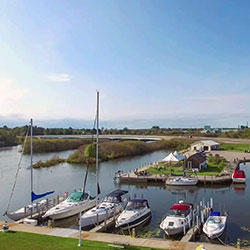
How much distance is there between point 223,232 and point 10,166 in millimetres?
49732

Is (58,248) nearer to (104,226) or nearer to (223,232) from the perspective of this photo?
(104,226)

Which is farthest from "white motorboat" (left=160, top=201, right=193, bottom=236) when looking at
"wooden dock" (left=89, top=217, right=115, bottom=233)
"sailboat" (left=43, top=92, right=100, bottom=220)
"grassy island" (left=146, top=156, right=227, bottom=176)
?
"grassy island" (left=146, top=156, right=227, bottom=176)

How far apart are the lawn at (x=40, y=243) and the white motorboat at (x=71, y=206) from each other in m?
7.57

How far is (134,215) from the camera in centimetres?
2658

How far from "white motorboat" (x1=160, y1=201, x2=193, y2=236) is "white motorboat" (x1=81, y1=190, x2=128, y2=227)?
5.31m

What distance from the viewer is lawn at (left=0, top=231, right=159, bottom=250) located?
58.9ft

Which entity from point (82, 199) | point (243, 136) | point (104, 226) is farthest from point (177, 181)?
point (243, 136)

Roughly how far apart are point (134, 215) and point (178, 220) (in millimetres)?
3907

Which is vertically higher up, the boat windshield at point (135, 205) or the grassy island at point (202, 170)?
the grassy island at point (202, 170)

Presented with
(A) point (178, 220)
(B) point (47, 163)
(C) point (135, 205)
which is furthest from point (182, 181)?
(B) point (47, 163)

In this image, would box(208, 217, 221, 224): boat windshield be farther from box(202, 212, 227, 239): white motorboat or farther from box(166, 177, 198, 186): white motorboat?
box(166, 177, 198, 186): white motorboat

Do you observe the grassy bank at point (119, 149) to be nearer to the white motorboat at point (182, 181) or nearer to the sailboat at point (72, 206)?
the white motorboat at point (182, 181)

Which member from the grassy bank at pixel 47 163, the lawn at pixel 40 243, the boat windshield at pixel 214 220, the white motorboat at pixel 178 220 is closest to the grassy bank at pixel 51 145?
the grassy bank at pixel 47 163

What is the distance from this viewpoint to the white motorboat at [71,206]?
92.7 feet
